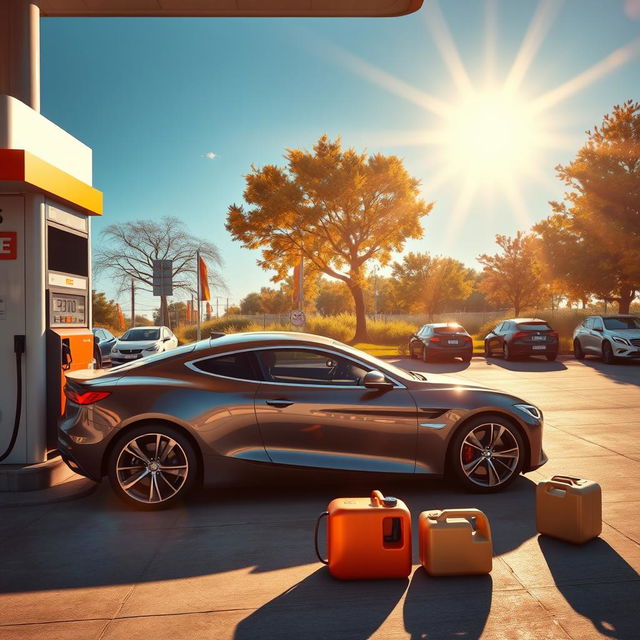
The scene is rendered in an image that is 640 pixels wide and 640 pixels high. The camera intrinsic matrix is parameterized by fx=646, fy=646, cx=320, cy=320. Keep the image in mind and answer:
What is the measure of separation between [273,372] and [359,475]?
46.8 inches

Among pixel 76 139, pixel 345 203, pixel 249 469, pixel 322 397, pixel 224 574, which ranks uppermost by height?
pixel 345 203

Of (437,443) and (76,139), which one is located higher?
(76,139)

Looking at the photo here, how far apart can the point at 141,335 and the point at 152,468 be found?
17.6 meters

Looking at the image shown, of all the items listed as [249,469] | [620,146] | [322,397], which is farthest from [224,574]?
[620,146]

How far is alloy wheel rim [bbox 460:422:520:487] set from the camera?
5.77m

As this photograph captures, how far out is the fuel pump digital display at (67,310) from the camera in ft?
22.0

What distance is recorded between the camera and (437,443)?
18.6 feet

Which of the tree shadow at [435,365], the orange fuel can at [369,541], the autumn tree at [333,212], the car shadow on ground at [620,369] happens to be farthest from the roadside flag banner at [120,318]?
the orange fuel can at [369,541]

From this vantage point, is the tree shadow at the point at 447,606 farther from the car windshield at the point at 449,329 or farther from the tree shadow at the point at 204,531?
the car windshield at the point at 449,329

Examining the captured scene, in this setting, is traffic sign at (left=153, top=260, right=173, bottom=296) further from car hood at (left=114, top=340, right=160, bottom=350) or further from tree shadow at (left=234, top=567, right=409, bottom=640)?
tree shadow at (left=234, top=567, right=409, bottom=640)

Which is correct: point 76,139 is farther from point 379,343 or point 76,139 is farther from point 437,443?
point 379,343

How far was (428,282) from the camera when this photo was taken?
64438mm

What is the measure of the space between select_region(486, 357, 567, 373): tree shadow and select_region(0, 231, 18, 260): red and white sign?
15330mm

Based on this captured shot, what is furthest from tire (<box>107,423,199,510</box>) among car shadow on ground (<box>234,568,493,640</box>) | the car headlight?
the car headlight
